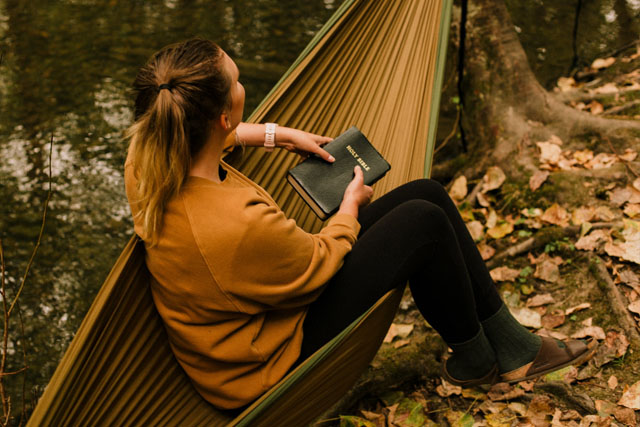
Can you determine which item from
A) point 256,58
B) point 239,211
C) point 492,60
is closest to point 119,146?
point 256,58

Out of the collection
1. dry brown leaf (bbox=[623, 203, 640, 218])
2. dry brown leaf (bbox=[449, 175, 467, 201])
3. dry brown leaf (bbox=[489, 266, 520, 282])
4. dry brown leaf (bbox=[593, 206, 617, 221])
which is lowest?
dry brown leaf (bbox=[449, 175, 467, 201])

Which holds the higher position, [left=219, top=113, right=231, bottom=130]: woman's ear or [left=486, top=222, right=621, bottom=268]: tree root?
[left=219, top=113, right=231, bottom=130]: woman's ear

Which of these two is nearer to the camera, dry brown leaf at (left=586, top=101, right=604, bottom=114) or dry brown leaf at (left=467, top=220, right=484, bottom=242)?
dry brown leaf at (left=467, top=220, right=484, bottom=242)

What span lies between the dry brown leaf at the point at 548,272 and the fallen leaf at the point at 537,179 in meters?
0.37

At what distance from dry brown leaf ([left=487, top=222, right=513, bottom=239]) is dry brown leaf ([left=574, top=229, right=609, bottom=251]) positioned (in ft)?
0.88

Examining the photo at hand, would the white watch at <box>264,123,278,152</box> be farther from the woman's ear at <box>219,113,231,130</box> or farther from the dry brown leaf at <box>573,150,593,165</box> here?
the dry brown leaf at <box>573,150,593,165</box>

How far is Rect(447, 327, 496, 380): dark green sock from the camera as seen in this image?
4.21 feet

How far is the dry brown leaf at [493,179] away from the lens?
219 cm

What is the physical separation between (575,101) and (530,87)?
1.29 ft

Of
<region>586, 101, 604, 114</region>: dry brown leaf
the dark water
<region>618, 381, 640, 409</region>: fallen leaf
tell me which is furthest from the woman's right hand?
<region>586, 101, 604, 114</region>: dry brown leaf

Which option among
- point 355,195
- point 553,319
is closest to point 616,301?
point 553,319

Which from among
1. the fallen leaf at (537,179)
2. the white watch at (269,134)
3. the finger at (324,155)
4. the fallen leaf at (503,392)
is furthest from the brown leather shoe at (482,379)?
the fallen leaf at (537,179)

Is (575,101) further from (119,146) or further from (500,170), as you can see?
(119,146)

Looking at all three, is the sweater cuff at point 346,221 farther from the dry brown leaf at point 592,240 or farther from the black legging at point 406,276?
the dry brown leaf at point 592,240
